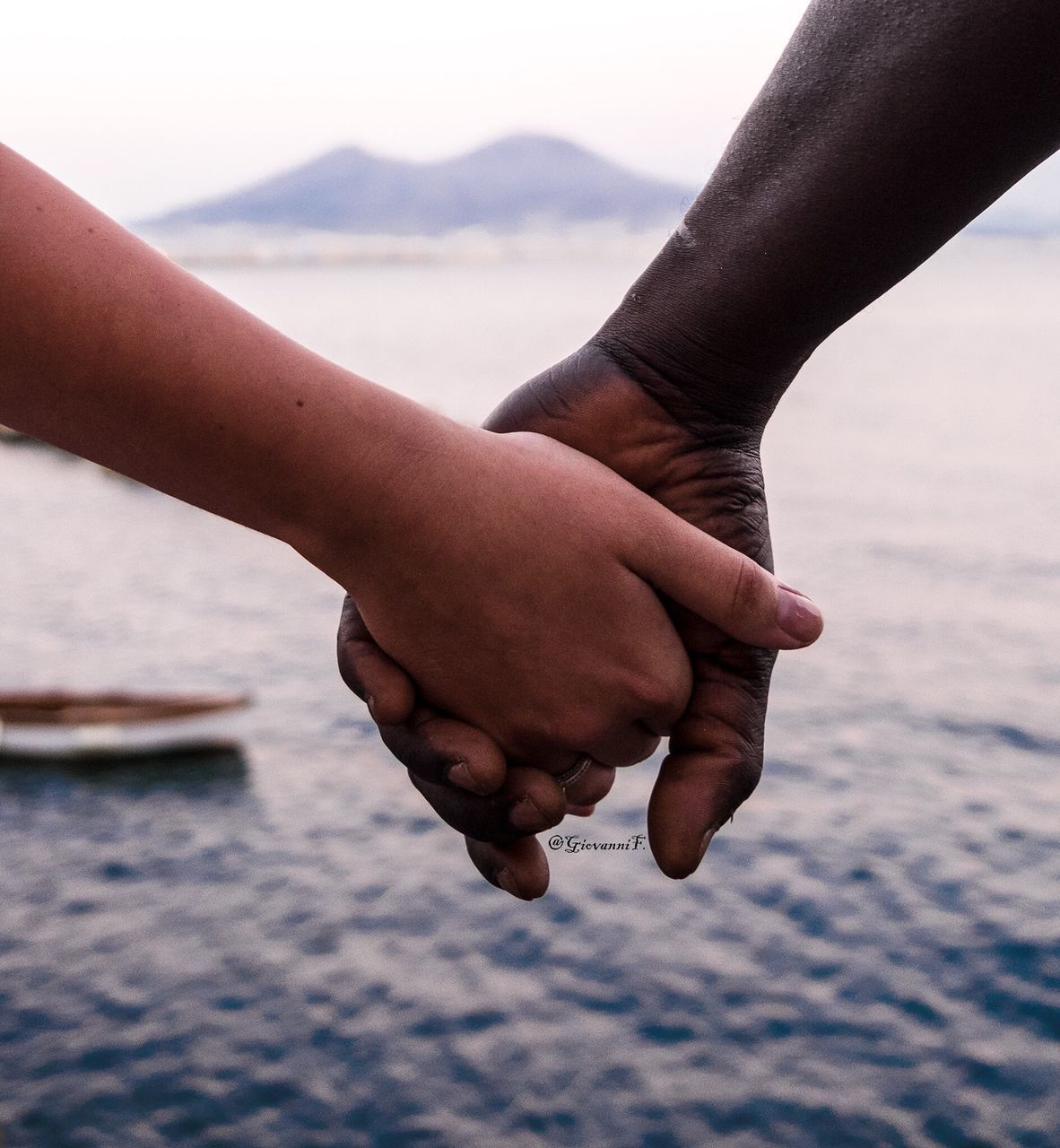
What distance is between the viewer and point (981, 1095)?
8531 millimetres

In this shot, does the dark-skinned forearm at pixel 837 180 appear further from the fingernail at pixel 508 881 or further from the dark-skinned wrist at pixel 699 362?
the fingernail at pixel 508 881

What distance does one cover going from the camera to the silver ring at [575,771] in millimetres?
3127

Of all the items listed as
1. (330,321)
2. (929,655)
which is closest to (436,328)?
(330,321)

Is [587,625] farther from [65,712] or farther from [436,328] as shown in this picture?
[436,328]

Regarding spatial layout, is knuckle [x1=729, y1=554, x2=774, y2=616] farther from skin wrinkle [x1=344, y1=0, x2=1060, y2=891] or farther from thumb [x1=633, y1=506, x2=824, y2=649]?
skin wrinkle [x1=344, y1=0, x2=1060, y2=891]

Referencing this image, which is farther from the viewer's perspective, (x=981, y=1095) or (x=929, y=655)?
(x=929, y=655)

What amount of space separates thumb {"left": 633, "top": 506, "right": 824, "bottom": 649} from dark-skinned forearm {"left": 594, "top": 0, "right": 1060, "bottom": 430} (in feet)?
1.46

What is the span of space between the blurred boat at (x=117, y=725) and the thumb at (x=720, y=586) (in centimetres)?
1120

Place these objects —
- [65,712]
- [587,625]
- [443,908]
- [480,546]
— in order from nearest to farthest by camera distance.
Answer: [480,546], [587,625], [443,908], [65,712]

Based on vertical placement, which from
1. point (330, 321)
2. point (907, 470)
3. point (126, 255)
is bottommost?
point (330, 321)

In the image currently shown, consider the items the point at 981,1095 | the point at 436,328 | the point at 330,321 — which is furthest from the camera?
the point at 330,321

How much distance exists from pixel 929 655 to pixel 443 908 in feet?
30.6

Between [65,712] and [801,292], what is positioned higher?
[801,292]

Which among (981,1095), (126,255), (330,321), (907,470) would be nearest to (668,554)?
(126,255)
